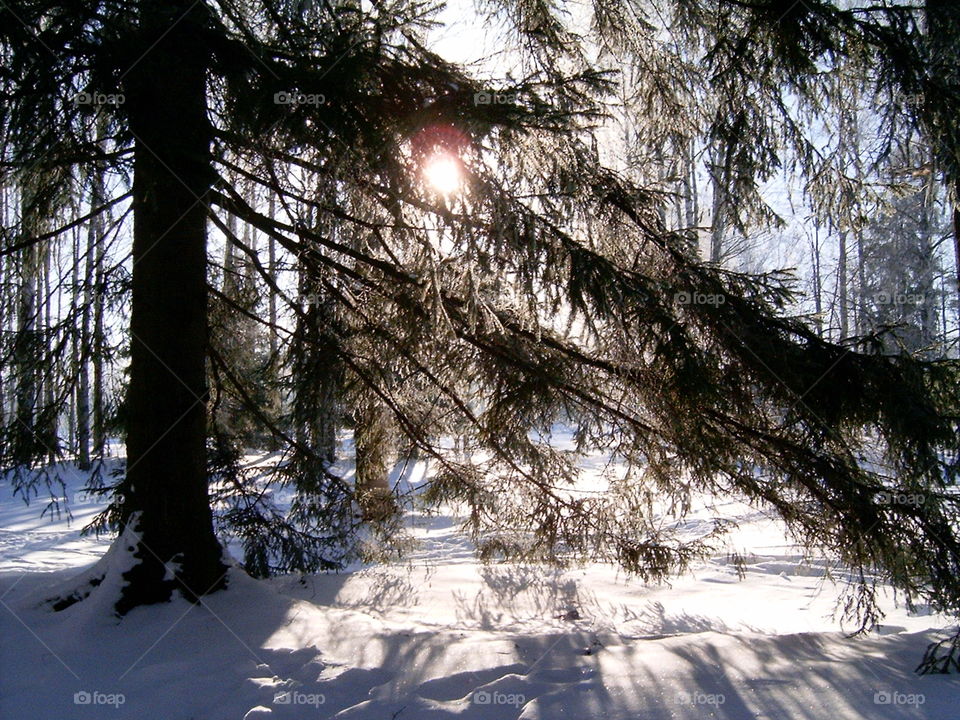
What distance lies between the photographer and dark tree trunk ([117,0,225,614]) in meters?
4.21

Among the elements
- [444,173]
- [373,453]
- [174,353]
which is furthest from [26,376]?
[444,173]

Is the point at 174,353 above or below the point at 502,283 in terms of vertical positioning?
below

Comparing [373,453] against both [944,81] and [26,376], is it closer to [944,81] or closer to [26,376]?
[26,376]

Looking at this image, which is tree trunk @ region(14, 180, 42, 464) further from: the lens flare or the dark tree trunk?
the lens flare

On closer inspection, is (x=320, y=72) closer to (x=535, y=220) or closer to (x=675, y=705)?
(x=535, y=220)

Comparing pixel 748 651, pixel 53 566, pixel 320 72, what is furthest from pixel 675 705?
pixel 53 566

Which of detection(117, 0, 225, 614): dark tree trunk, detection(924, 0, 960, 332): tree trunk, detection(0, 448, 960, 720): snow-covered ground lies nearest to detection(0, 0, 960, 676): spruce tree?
detection(117, 0, 225, 614): dark tree trunk

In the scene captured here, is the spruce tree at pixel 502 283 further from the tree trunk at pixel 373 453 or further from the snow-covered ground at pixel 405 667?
the snow-covered ground at pixel 405 667

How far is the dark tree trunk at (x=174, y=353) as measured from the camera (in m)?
4.21

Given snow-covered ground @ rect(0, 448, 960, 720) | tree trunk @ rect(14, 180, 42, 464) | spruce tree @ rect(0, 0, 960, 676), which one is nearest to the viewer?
snow-covered ground @ rect(0, 448, 960, 720)

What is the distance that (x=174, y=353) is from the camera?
4.55 metres

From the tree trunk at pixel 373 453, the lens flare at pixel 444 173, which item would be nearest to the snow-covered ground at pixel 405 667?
the tree trunk at pixel 373 453

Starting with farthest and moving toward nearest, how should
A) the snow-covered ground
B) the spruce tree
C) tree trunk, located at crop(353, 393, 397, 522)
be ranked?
tree trunk, located at crop(353, 393, 397, 522) < the spruce tree < the snow-covered ground

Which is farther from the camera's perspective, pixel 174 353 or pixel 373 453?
pixel 373 453
